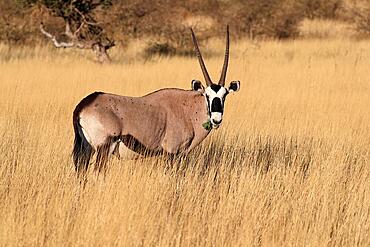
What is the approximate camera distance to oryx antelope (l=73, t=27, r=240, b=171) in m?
5.47

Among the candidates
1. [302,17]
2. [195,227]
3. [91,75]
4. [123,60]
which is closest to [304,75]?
[91,75]

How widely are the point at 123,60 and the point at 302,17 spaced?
13.8 m

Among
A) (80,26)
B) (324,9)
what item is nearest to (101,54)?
(80,26)

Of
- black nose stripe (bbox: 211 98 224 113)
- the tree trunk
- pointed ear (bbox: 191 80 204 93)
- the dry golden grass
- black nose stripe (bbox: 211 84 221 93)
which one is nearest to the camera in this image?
the dry golden grass

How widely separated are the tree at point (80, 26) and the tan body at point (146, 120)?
9.83 m

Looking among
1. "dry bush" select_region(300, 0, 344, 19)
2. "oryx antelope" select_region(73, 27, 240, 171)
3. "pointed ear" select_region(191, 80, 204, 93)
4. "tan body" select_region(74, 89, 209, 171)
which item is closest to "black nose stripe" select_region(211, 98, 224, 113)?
"oryx antelope" select_region(73, 27, 240, 171)

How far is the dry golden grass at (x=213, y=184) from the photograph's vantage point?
4117 millimetres

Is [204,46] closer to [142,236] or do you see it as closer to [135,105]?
[135,105]

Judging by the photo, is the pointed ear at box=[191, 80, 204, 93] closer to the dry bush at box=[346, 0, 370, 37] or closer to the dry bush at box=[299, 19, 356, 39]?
the dry bush at box=[299, 19, 356, 39]

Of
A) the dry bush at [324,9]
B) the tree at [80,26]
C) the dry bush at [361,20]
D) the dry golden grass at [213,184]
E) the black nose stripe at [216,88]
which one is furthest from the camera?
the dry bush at [324,9]

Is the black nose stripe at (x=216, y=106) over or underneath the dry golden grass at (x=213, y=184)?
over

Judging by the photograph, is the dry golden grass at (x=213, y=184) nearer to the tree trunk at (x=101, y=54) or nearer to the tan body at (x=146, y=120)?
the tan body at (x=146, y=120)

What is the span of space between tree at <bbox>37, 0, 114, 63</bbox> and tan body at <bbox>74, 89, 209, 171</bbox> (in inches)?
387

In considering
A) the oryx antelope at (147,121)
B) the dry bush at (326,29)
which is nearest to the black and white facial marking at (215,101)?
the oryx antelope at (147,121)
